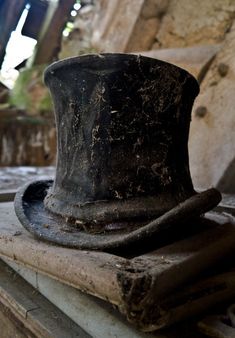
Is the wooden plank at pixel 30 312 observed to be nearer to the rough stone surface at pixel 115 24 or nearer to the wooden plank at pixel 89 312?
the wooden plank at pixel 89 312

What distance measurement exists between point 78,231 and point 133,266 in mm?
270

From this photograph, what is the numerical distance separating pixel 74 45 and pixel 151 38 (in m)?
1.90

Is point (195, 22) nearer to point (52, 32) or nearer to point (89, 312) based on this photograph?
point (89, 312)

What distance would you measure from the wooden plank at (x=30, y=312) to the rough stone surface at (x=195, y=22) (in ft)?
7.27

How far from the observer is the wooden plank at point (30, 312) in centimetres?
82

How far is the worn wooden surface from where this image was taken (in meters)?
0.61

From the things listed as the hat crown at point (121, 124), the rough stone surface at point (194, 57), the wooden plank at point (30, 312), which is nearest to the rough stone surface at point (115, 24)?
the rough stone surface at point (194, 57)

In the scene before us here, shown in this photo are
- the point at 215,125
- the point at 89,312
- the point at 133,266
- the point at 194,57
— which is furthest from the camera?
the point at 194,57

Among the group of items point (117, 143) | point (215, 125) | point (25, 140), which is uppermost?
point (215, 125)

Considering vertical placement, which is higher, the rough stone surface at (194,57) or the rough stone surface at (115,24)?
the rough stone surface at (115,24)

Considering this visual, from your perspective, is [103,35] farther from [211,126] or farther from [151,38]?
[211,126]

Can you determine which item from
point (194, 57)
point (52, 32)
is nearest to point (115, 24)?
point (194, 57)

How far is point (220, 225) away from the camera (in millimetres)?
928

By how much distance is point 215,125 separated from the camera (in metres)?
1.85
